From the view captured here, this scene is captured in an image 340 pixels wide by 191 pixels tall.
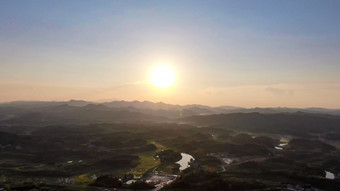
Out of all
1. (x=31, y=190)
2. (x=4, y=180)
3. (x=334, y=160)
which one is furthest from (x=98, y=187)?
(x=334, y=160)

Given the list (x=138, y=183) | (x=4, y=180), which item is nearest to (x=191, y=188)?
(x=138, y=183)

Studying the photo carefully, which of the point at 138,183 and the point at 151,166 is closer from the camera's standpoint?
the point at 138,183

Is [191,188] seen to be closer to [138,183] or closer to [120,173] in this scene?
[138,183]

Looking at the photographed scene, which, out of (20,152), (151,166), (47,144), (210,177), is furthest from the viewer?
(47,144)

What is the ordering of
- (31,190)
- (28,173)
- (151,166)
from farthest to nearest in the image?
(151,166) → (28,173) → (31,190)

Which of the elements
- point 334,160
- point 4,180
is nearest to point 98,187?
point 4,180

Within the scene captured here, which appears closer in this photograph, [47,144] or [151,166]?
[151,166]

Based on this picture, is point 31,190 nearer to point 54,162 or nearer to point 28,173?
point 28,173

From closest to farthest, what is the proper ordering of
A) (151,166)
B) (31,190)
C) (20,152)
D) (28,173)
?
1. (31,190)
2. (28,173)
3. (151,166)
4. (20,152)

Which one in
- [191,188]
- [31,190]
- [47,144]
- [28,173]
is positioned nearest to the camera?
[31,190]
